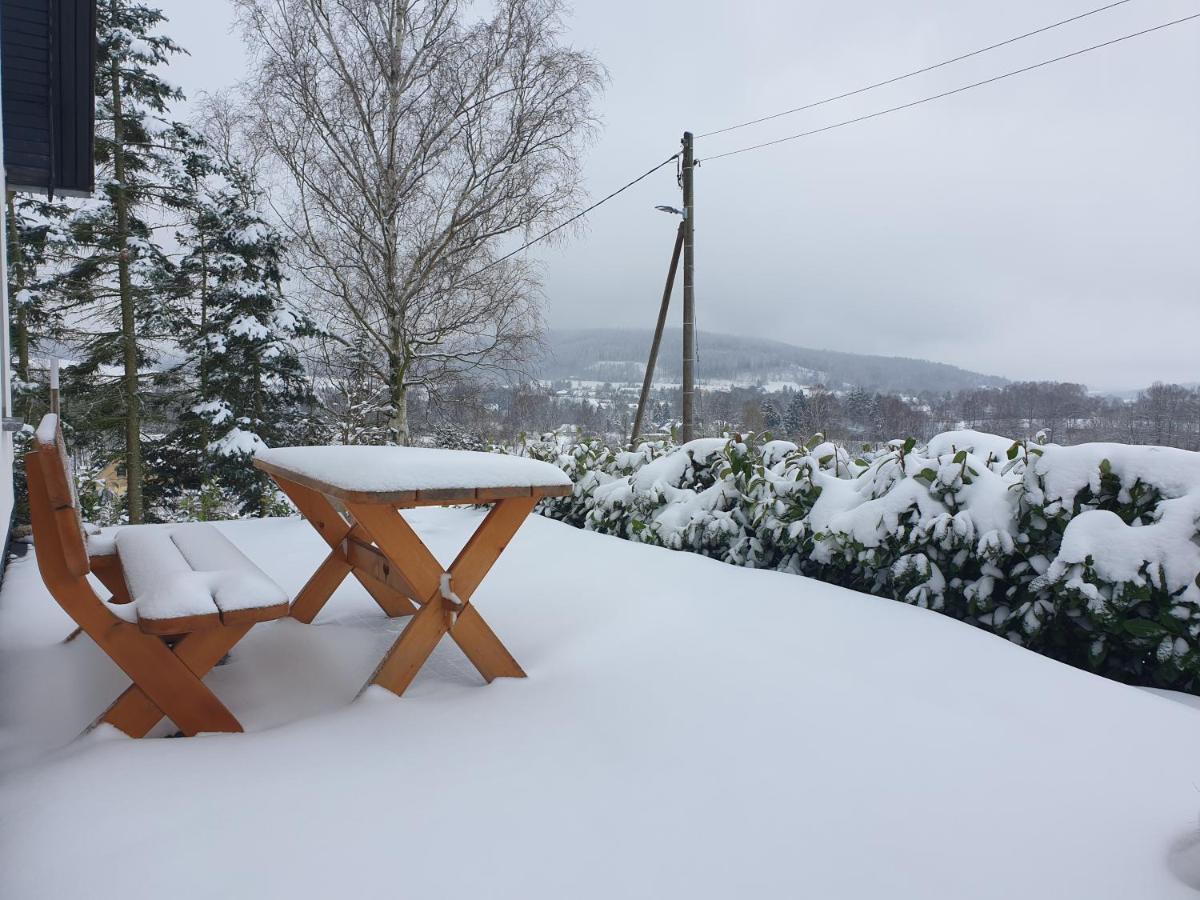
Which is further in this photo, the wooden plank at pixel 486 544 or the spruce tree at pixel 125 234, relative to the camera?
the spruce tree at pixel 125 234

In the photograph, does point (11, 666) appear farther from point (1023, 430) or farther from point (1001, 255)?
point (1001, 255)

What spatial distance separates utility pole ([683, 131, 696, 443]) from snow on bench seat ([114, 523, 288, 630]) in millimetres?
6860

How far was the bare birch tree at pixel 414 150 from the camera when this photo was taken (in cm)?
978

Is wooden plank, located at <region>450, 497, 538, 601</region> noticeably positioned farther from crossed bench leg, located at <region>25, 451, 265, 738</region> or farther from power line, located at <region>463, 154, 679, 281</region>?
power line, located at <region>463, 154, 679, 281</region>

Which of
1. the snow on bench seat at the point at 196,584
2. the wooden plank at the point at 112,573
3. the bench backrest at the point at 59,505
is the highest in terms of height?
the bench backrest at the point at 59,505

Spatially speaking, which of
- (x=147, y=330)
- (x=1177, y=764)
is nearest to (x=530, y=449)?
(x=1177, y=764)

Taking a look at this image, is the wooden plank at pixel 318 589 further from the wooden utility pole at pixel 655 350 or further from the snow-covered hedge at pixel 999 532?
the wooden utility pole at pixel 655 350

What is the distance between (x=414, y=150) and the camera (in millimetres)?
10156

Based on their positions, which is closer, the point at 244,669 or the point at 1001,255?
the point at 244,669

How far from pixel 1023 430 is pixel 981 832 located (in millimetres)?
2215

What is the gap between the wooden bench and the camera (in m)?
1.54

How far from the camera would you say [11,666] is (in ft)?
7.15

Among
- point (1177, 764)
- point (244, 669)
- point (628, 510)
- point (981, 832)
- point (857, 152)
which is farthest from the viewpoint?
point (857, 152)

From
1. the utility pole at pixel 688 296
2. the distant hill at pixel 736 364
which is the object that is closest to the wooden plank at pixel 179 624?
the utility pole at pixel 688 296
